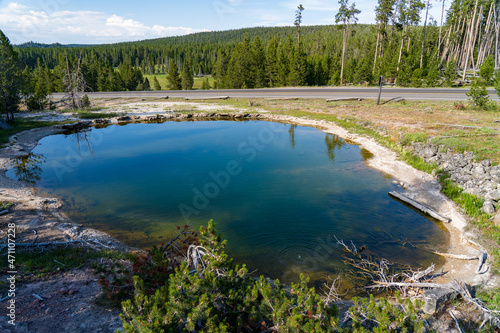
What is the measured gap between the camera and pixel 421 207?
11414 mm

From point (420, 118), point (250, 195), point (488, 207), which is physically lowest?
point (250, 195)

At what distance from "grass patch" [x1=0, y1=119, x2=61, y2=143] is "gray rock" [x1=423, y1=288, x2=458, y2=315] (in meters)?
26.3

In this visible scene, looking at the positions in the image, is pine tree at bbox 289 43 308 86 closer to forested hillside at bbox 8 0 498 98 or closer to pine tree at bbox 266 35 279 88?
forested hillside at bbox 8 0 498 98

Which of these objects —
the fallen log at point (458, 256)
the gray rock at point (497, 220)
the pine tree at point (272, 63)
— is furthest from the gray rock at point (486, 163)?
the pine tree at point (272, 63)

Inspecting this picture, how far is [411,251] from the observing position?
911cm

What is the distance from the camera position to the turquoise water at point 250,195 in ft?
30.8

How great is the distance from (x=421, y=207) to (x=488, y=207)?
210 centimetres

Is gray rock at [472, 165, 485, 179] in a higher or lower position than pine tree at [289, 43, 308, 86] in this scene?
lower

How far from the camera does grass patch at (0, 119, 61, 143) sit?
845 inches

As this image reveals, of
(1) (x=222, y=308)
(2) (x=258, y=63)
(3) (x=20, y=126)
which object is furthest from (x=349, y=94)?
(1) (x=222, y=308)

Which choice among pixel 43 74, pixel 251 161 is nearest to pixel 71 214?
pixel 251 161

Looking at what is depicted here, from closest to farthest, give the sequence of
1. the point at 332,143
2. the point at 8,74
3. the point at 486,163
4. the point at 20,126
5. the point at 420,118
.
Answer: the point at 486,163 → the point at 332,143 → the point at 420,118 → the point at 20,126 → the point at 8,74

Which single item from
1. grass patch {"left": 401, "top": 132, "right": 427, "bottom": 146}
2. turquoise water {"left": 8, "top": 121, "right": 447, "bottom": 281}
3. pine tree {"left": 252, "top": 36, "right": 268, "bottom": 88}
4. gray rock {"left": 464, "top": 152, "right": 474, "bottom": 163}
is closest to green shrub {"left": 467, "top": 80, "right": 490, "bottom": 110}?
grass patch {"left": 401, "top": 132, "right": 427, "bottom": 146}

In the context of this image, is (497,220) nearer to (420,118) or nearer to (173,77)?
(420,118)
